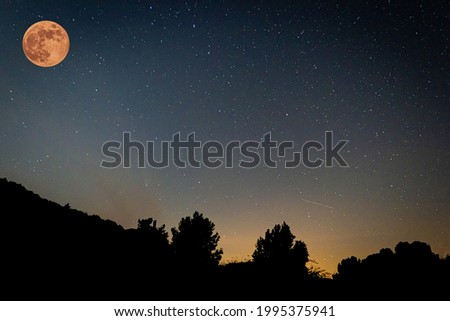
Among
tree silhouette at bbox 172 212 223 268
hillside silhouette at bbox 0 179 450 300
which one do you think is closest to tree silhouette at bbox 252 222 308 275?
tree silhouette at bbox 172 212 223 268

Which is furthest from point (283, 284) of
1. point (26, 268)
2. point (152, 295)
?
point (26, 268)

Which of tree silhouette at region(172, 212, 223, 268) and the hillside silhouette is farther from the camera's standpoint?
tree silhouette at region(172, 212, 223, 268)

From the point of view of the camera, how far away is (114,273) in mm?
13117

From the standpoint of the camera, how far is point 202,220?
3972cm

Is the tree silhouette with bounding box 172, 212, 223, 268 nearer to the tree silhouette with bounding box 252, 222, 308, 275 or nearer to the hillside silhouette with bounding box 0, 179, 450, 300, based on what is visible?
the tree silhouette with bounding box 252, 222, 308, 275

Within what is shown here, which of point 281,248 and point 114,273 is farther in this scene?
point 281,248

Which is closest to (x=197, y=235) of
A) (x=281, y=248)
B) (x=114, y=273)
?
(x=281, y=248)

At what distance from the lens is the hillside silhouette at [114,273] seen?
11.2 metres

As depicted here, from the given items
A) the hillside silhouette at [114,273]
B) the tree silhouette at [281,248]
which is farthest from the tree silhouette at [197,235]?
the hillside silhouette at [114,273]

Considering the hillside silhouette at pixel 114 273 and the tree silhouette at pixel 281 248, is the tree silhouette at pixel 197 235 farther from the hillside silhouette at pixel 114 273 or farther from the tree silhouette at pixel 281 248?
the hillside silhouette at pixel 114 273

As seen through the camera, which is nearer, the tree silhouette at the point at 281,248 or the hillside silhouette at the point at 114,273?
the hillside silhouette at the point at 114,273

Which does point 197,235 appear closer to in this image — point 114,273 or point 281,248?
→ point 281,248

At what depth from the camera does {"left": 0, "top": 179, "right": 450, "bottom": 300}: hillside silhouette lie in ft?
36.8
